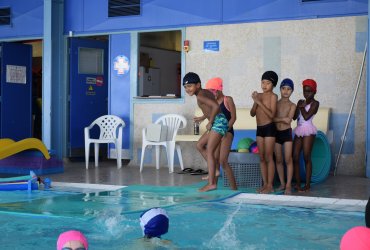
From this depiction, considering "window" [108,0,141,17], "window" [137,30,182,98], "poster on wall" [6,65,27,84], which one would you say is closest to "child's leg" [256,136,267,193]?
"window" [108,0,141,17]

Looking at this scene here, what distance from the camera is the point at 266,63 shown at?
36.8 feet

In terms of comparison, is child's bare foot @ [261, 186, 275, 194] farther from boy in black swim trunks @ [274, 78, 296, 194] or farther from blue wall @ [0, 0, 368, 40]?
blue wall @ [0, 0, 368, 40]

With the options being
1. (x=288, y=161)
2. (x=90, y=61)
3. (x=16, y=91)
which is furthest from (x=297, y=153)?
(x=16, y=91)

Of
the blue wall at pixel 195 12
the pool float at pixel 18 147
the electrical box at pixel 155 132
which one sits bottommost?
the pool float at pixel 18 147

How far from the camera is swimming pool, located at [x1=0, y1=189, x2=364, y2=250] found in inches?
216

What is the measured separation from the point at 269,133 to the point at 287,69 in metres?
3.22

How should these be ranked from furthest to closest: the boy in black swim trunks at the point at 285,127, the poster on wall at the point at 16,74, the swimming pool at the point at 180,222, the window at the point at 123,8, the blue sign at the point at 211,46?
the poster on wall at the point at 16,74
the window at the point at 123,8
the blue sign at the point at 211,46
the boy in black swim trunks at the point at 285,127
the swimming pool at the point at 180,222

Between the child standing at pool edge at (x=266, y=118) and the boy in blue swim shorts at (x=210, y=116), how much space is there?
486 millimetres

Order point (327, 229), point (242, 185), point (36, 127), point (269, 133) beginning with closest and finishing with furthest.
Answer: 1. point (327, 229)
2. point (269, 133)
3. point (242, 185)
4. point (36, 127)

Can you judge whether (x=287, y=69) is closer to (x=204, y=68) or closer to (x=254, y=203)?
(x=204, y=68)

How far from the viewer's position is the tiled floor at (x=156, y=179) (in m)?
8.36

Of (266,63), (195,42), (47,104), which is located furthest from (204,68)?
(47,104)

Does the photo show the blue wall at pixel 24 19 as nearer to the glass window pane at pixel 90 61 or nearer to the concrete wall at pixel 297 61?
the glass window pane at pixel 90 61

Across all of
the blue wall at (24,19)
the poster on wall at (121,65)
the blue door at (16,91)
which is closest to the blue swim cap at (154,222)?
the poster on wall at (121,65)
